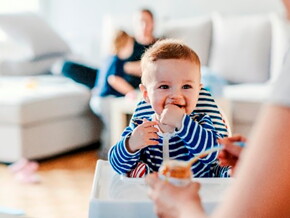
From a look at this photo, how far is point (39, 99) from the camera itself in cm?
355

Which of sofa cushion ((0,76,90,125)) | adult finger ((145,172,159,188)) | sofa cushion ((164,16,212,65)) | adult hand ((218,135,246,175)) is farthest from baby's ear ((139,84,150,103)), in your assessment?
sofa cushion ((164,16,212,65))

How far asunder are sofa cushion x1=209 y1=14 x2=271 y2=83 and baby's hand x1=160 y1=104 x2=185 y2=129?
2726mm

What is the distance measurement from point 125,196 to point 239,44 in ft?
9.87

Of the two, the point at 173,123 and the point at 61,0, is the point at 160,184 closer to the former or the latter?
the point at 173,123

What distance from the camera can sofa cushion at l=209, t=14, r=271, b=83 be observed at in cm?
391

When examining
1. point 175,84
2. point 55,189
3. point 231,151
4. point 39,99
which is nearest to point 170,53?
point 175,84

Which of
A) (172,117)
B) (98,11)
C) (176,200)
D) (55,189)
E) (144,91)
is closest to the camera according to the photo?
(176,200)

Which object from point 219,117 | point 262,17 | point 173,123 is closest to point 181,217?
point 173,123

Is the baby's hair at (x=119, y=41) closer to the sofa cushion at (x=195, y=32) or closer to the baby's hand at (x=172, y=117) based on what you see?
the sofa cushion at (x=195, y=32)

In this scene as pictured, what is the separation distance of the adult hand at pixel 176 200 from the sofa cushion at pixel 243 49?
315cm

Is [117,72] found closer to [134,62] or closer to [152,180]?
[134,62]

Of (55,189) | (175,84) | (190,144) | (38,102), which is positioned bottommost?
(55,189)

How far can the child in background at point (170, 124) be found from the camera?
1.26 metres

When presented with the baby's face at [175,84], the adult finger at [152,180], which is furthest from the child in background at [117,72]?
the adult finger at [152,180]
